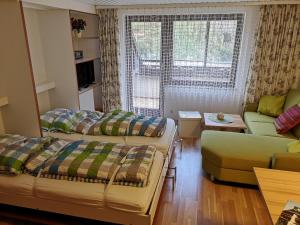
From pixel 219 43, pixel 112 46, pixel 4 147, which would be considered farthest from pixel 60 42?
pixel 219 43

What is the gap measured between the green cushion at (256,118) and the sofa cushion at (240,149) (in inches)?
28.1

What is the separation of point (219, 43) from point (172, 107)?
4.81 feet

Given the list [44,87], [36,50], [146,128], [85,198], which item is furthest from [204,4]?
[85,198]

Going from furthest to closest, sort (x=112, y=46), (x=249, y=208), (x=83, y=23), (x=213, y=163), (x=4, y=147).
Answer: (x=112, y=46) → (x=83, y=23) → (x=213, y=163) → (x=249, y=208) → (x=4, y=147)

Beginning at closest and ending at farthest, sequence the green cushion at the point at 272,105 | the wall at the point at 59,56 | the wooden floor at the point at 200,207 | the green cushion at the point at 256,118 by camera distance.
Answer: the wooden floor at the point at 200,207 < the wall at the point at 59,56 < the green cushion at the point at 256,118 < the green cushion at the point at 272,105

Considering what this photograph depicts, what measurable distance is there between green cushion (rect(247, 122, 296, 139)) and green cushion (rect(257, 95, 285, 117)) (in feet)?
1.17

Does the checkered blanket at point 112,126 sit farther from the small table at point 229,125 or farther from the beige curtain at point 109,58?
the beige curtain at point 109,58

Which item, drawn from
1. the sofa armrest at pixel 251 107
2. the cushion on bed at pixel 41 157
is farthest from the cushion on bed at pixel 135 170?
the sofa armrest at pixel 251 107

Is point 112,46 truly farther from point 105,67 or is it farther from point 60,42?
point 60,42

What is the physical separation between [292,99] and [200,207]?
2368mm

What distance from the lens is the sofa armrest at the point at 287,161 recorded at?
230 cm

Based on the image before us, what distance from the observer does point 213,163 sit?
275 cm

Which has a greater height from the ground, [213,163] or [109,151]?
[109,151]

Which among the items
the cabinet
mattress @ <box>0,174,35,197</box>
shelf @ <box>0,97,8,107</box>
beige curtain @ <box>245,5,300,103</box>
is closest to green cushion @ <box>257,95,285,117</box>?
beige curtain @ <box>245,5,300,103</box>
